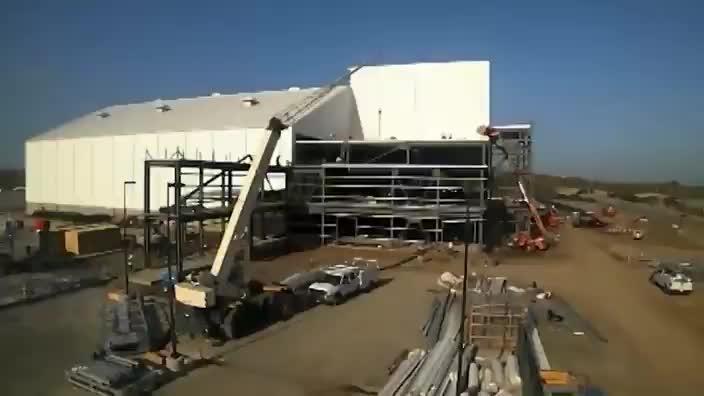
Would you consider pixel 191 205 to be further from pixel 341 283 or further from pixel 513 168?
pixel 513 168

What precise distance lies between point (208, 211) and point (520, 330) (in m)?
15.1

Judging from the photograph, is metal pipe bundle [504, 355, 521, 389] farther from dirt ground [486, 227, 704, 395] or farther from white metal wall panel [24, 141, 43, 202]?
white metal wall panel [24, 141, 43, 202]

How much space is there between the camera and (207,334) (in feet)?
49.2

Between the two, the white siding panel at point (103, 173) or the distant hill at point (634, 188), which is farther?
the distant hill at point (634, 188)

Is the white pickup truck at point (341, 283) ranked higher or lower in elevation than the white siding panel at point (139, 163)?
lower

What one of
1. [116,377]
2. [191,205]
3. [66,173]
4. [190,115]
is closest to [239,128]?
[190,115]

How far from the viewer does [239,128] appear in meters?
39.3

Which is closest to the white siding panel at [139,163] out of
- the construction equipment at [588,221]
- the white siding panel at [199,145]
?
the white siding panel at [199,145]

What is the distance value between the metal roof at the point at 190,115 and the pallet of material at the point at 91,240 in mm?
13374

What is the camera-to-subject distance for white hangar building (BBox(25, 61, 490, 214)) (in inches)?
1586

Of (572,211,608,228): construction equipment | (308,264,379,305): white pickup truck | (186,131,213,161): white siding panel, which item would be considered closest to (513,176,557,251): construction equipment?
(308,264,379,305): white pickup truck

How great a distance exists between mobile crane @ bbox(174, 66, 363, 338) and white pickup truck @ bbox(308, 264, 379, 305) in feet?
5.13

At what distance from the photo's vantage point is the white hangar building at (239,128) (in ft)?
132

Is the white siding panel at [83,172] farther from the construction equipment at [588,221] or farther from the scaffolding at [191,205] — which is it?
the construction equipment at [588,221]
